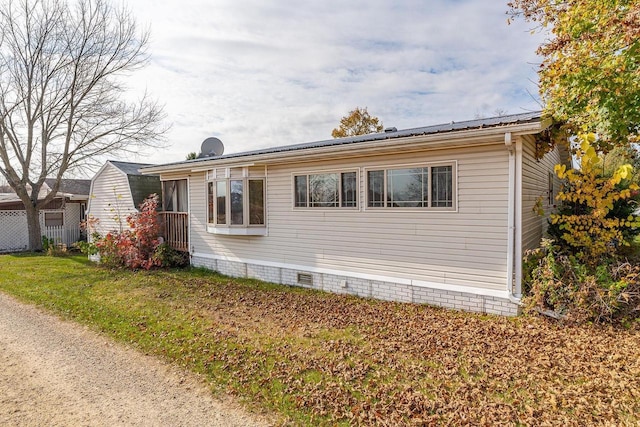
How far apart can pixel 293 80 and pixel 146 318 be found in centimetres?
947

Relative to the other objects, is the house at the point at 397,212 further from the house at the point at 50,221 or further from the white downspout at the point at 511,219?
the house at the point at 50,221

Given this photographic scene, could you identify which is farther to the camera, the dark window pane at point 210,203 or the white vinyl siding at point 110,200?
the white vinyl siding at point 110,200

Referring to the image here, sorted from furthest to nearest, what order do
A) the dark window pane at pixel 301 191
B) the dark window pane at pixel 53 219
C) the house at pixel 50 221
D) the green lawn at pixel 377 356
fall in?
the dark window pane at pixel 53 219 → the house at pixel 50 221 → the dark window pane at pixel 301 191 → the green lawn at pixel 377 356

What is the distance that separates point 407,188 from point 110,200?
11.3m

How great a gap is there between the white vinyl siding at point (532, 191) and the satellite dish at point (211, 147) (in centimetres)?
1098

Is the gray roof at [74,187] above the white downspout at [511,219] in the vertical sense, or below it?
above

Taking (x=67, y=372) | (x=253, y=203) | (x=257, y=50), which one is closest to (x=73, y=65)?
(x=257, y=50)

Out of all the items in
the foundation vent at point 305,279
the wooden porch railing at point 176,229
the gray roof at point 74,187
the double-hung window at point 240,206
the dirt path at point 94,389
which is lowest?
the dirt path at point 94,389

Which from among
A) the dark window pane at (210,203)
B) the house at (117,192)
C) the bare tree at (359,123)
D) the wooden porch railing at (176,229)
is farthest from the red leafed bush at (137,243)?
the bare tree at (359,123)

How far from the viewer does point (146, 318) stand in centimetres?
651

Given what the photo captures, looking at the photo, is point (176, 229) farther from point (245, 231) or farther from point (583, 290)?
point (583, 290)

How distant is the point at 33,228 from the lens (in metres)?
16.4

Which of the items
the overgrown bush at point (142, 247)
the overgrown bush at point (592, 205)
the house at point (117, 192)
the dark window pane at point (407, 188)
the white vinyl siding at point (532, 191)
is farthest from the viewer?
the house at point (117, 192)

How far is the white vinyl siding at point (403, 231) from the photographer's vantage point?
6.11 metres
